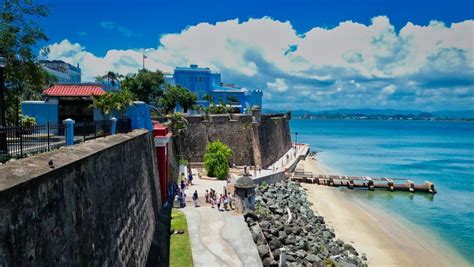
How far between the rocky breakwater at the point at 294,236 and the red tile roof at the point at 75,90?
9.42m

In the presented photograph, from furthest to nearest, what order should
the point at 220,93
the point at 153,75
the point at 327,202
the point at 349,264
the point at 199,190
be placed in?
the point at 220,93 → the point at 153,75 → the point at 327,202 → the point at 199,190 → the point at 349,264

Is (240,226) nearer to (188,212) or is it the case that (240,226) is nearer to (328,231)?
(188,212)

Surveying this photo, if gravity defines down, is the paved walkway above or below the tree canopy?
→ below

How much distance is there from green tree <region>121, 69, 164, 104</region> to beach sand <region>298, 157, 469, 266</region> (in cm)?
2574

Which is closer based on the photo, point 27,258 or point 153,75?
point 27,258

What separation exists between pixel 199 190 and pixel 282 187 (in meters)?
8.54

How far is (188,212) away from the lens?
20.3m

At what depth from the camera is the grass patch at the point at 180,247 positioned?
13964 millimetres

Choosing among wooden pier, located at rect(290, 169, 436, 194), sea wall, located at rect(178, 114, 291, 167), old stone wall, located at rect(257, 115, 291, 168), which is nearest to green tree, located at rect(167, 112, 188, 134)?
sea wall, located at rect(178, 114, 291, 167)

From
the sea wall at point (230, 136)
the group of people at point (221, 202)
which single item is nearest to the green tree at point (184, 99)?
the sea wall at point (230, 136)

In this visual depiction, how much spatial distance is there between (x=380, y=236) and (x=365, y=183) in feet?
54.9

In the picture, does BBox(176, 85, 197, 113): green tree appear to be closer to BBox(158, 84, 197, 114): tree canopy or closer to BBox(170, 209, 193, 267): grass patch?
BBox(158, 84, 197, 114): tree canopy

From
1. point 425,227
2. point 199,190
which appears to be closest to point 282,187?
point 199,190

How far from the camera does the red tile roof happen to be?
1580 centimetres
